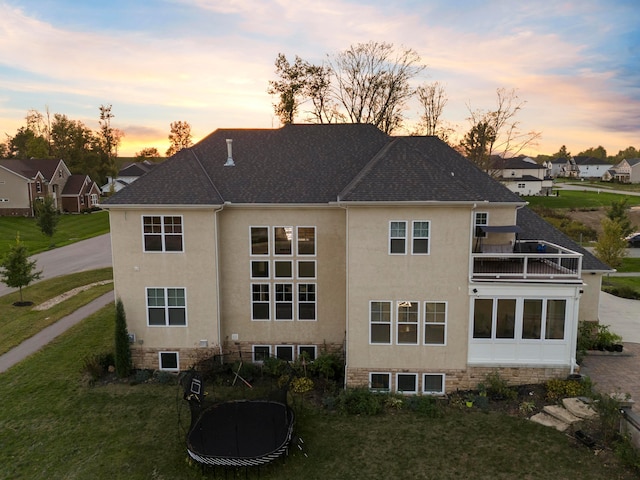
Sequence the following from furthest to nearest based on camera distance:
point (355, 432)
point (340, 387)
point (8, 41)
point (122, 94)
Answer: point (122, 94)
point (8, 41)
point (340, 387)
point (355, 432)

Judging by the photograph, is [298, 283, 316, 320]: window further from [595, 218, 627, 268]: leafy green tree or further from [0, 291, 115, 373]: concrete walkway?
[595, 218, 627, 268]: leafy green tree

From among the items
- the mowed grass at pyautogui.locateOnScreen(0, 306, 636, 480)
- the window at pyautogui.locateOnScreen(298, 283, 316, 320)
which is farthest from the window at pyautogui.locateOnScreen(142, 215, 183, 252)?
the mowed grass at pyautogui.locateOnScreen(0, 306, 636, 480)

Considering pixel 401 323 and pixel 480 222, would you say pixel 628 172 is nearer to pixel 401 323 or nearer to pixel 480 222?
pixel 480 222

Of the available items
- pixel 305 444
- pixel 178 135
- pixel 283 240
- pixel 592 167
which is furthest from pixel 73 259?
pixel 592 167

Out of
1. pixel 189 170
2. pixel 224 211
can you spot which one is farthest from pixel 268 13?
pixel 224 211

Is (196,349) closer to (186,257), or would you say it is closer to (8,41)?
(186,257)

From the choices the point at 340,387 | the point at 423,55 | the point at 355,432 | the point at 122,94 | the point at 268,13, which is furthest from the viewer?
the point at 423,55

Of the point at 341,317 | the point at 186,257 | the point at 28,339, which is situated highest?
the point at 186,257
